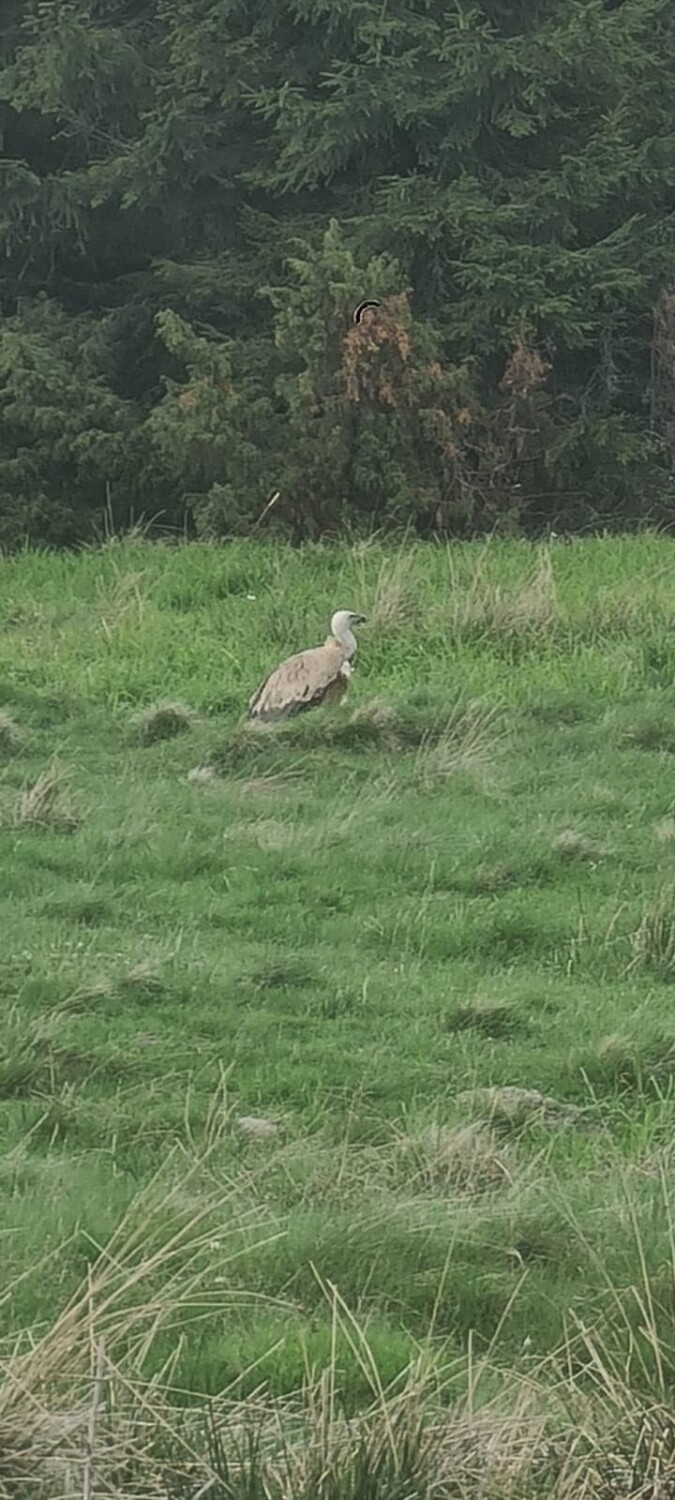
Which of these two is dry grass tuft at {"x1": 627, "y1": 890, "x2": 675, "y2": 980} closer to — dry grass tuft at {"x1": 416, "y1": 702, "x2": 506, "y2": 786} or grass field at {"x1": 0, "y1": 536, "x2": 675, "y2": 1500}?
grass field at {"x1": 0, "y1": 536, "x2": 675, "y2": 1500}

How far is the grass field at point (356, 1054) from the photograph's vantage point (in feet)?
11.6

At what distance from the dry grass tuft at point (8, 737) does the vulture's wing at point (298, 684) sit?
47.5 inches

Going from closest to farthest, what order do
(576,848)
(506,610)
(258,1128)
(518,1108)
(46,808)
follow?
(258,1128)
(518,1108)
(576,848)
(46,808)
(506,610)

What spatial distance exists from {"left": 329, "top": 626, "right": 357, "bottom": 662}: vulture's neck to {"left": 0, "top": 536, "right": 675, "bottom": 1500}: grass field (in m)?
0.31

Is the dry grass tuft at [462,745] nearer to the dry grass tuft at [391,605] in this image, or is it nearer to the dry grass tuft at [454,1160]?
the dry grass tuft at [391,605]

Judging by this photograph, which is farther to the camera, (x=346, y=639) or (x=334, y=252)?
(x=334, y=252)

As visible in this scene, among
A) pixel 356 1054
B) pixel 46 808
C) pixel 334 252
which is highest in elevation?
pixel 334 252

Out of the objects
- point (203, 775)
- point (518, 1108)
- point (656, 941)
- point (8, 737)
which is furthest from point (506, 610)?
point (518, 1108)

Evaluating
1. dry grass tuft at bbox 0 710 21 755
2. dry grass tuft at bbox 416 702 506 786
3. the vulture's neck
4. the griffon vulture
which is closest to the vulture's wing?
the griffon vulture

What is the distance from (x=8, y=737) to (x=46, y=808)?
1.47m

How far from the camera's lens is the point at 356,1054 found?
5992 mm

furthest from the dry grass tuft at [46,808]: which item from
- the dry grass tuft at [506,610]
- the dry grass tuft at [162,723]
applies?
the dry grass tuft at [506,610]

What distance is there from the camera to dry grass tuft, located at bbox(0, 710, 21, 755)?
1002 centimetres

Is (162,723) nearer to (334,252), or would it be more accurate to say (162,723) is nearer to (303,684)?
(303,684)
